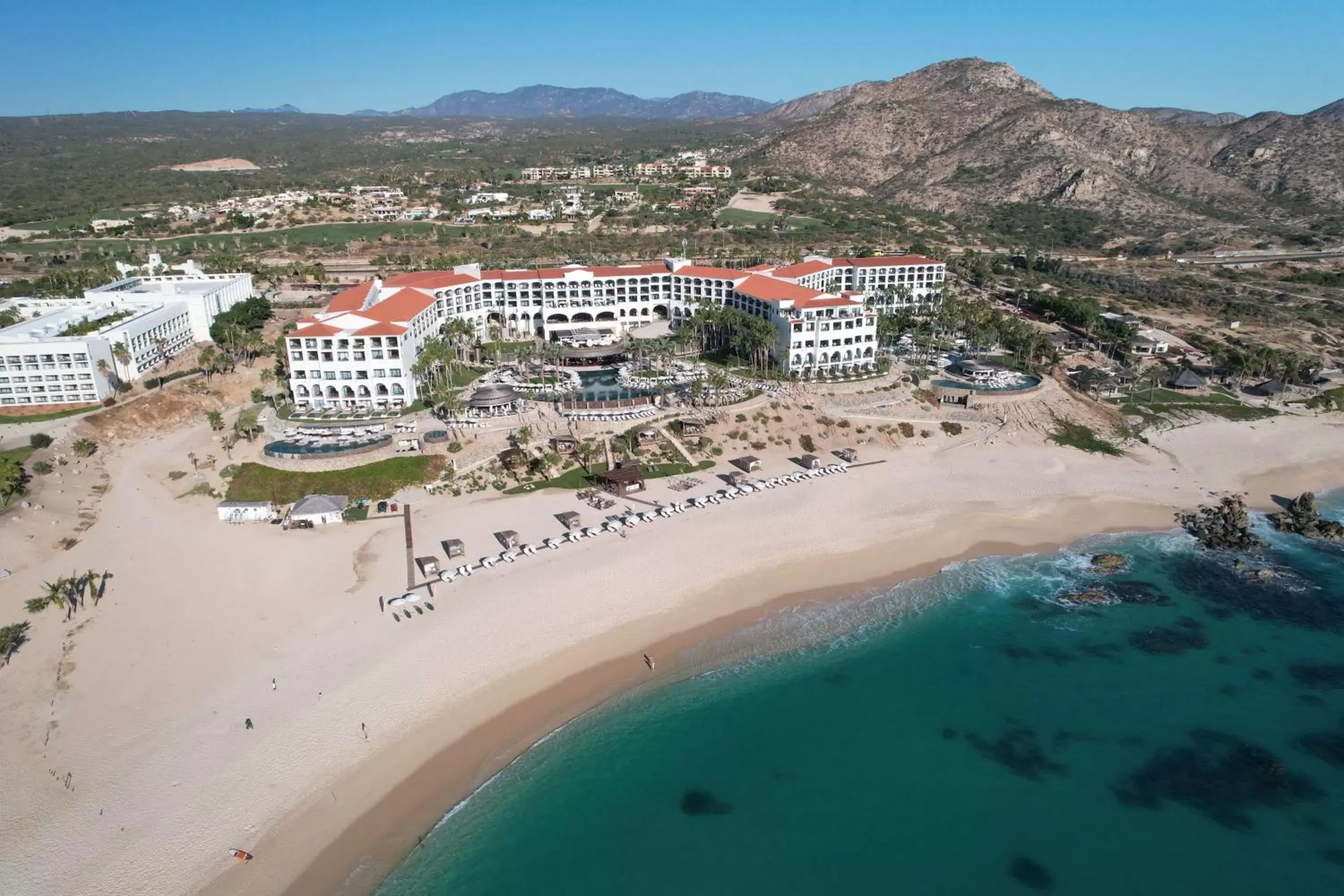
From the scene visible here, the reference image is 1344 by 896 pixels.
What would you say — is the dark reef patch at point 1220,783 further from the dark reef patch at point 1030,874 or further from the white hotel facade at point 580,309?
the white hotel facade at point 580,309

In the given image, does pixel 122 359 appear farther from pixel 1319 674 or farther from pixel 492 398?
pixel 1319 674

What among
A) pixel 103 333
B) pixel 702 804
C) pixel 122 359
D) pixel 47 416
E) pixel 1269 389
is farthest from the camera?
pixel 1269 389

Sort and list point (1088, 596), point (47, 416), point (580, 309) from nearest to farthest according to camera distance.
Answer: point (1088, 596) < point (47, 416) < point (580, 309)

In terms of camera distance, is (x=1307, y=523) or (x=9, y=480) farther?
(x=1307, y=523)

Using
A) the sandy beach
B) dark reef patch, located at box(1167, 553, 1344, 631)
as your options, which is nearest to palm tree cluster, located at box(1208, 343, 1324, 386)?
the sandy beach

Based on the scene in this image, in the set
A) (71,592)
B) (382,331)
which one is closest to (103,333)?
(382,331)

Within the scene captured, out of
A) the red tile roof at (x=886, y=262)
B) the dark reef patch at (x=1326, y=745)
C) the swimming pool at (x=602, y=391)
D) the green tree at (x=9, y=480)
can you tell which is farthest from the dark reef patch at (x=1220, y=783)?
the red tile roof at (x=886, y=262)
